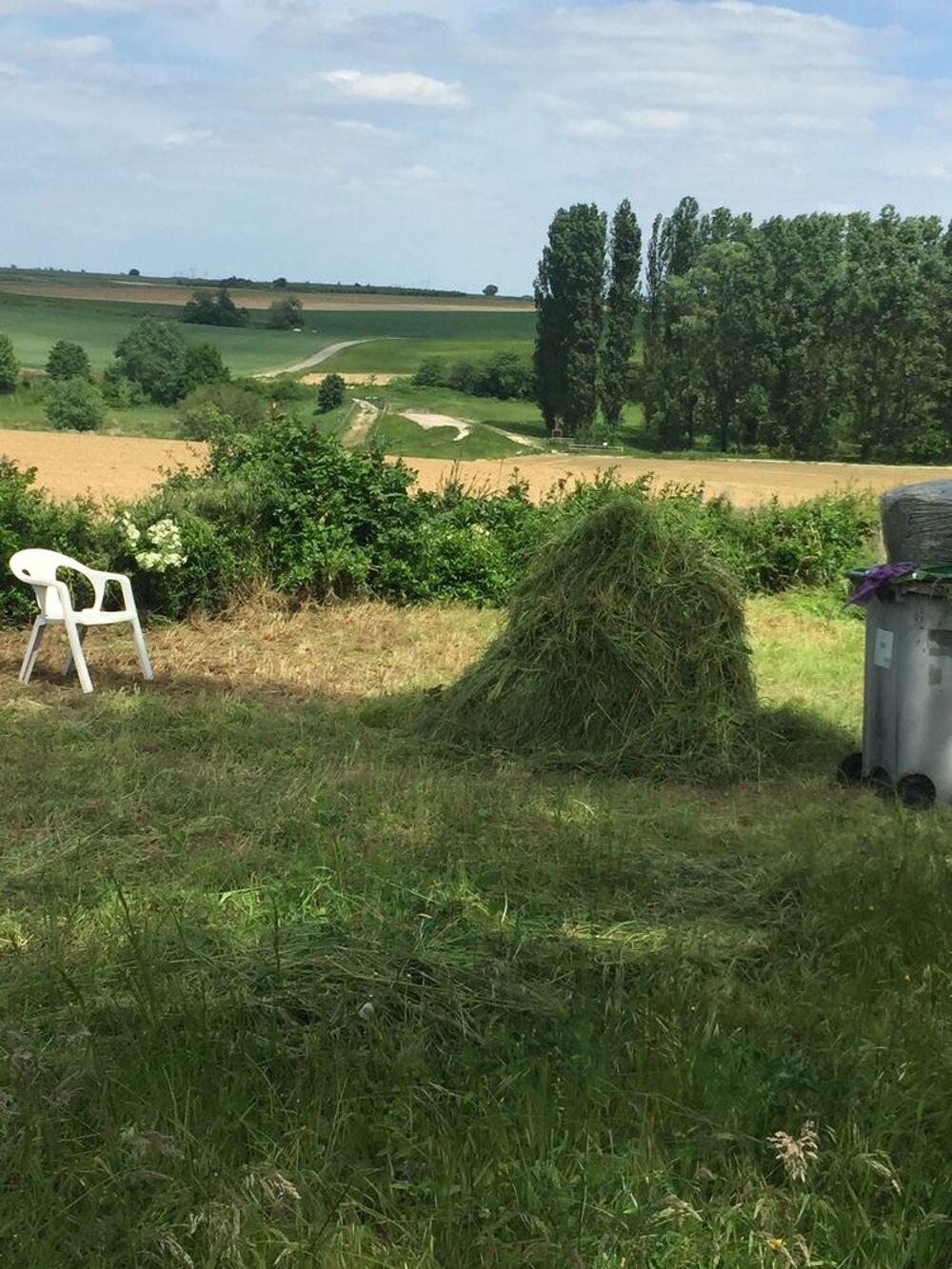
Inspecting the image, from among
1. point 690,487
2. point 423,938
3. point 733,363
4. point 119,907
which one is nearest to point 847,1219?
point 423,938

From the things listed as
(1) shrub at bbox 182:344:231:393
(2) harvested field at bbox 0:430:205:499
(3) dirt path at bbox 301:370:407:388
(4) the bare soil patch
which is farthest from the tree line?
(2) harvested field at bbox 0:430:205:499

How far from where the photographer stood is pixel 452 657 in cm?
903

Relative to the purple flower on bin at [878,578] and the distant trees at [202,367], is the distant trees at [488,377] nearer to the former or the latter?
the distant trees at [202,367]

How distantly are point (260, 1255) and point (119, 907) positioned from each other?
1961mm

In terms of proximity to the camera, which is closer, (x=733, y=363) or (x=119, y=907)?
(x=119, y=907)

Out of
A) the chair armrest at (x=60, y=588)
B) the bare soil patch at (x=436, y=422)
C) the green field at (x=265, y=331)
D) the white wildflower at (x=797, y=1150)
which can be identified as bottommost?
the bare soil patch at (x=436, y=422)

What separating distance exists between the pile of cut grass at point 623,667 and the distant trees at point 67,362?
67679 mm

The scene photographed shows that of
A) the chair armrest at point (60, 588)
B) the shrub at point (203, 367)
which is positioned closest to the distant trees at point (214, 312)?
the shrub at point (203, 367)

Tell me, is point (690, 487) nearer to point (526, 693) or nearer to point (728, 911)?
point (526, 693)

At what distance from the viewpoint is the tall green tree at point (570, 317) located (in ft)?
224

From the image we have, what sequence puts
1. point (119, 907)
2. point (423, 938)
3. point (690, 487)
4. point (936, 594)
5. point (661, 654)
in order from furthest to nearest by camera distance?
point (690, 487), point (661, 654), point (936, 594), point (119, 907), point (423, 938)

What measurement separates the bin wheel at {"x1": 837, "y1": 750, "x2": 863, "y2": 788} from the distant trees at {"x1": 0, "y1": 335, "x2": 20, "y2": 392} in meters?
67.7

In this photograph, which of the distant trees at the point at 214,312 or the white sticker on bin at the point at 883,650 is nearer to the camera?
the white sticker on bin at the point at 883,650

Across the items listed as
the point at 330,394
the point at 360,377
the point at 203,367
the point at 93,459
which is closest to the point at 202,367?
the point at 203,367
